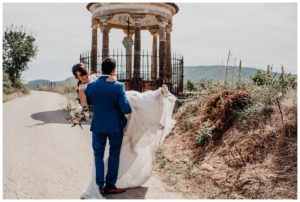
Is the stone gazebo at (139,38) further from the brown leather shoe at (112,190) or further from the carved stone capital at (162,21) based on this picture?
the brown leather shoe at (112,190)

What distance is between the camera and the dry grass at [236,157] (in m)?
5.49

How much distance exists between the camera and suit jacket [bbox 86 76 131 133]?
17.2 ft

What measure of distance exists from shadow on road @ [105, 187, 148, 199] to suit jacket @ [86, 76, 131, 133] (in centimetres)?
89

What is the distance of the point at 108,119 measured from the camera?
5.25 meters

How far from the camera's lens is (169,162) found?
7.38 m

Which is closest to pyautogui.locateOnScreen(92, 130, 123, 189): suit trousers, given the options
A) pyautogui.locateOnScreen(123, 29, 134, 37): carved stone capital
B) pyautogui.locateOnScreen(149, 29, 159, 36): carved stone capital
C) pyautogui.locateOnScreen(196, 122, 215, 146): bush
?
pyautogui.locateOnScreen(196, 122, 215, 146): bush

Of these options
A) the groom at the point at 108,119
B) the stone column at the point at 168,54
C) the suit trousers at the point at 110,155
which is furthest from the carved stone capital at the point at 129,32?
the suit trousers at the point at 110,155

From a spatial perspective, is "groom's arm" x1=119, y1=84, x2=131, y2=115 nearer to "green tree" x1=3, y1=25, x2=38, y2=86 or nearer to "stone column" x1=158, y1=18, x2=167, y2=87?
"stone column" x1=158, y1=18, x2=167, y2=87

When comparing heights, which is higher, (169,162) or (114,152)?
(114,152)

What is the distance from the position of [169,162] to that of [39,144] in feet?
11.6

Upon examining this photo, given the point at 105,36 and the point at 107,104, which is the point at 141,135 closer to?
the point at 107,104

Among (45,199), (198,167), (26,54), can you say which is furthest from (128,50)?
(26,54)

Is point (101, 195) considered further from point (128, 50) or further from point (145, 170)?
point (128, 50)

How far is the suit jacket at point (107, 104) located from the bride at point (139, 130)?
0.27 meters
